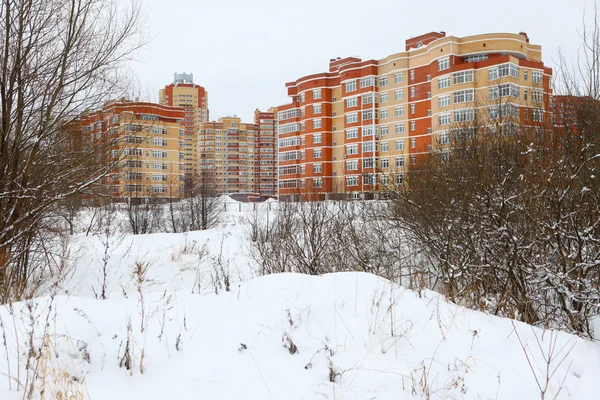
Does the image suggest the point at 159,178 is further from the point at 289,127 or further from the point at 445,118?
the point at 445,118

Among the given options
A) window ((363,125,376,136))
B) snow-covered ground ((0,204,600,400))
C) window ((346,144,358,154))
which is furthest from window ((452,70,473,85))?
snow-covered ground ((0,204,600,400))

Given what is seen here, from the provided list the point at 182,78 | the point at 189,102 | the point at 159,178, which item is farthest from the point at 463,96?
the point at 182,78

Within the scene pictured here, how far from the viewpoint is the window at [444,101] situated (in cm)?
4162

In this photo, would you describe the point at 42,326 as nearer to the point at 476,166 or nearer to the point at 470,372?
the point at 470,372

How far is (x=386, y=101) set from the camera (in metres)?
49.7

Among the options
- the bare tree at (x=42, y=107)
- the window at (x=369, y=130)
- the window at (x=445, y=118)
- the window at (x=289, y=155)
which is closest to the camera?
the bare tree at (x=42, y=107)

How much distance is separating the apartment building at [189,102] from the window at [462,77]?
82.6 m

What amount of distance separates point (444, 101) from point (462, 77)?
2.95m

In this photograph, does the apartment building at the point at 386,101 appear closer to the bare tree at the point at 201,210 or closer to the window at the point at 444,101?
the window at the point at 444,101

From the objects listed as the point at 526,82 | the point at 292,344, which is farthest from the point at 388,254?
the point at 526,82

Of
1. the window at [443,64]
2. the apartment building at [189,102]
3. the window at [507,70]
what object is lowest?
the window at [507,70]

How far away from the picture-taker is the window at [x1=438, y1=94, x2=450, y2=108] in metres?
41.6

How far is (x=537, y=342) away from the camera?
3.88 metres

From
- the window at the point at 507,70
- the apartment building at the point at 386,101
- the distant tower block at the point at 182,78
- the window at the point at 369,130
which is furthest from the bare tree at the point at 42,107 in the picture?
the distant tower block at the point at 182,78
